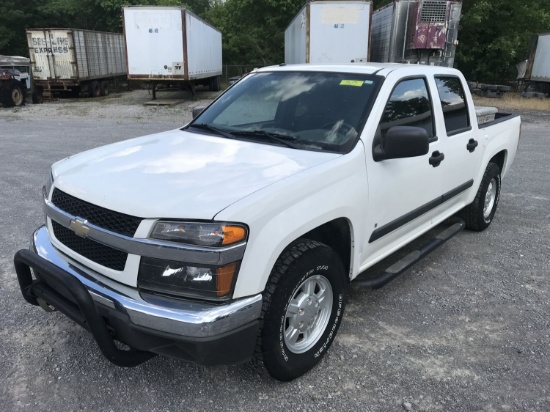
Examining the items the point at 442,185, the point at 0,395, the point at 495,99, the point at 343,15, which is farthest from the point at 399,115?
the point at 495,99

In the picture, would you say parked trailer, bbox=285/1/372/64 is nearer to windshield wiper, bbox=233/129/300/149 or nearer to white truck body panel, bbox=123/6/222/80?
white truck body panel, bbox=123/6/222/80

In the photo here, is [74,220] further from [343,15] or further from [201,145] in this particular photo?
[343,15]

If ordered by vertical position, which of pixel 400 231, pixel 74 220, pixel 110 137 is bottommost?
pixel 110 137

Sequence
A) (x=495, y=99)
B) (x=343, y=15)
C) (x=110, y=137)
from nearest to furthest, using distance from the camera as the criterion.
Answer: (x=110, y=137) → (x=343, y=15) → (x=495, y=99)

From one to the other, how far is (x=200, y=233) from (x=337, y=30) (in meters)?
15.5

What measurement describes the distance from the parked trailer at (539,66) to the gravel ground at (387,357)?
22.3 m

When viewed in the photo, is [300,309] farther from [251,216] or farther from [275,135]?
[275,135]

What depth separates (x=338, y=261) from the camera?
2.95m

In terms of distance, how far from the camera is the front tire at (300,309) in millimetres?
2535

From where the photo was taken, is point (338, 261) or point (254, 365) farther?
point (338, 261)

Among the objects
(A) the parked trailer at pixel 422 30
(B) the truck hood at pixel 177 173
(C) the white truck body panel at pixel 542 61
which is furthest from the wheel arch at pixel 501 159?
(C) the white truck body panel at pixel 542 61

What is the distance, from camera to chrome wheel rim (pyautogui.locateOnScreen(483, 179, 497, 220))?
5.34 m

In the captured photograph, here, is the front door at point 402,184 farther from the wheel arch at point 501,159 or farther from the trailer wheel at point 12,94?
the trailer wheel at point 12,94

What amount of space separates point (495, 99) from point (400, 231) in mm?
19445
